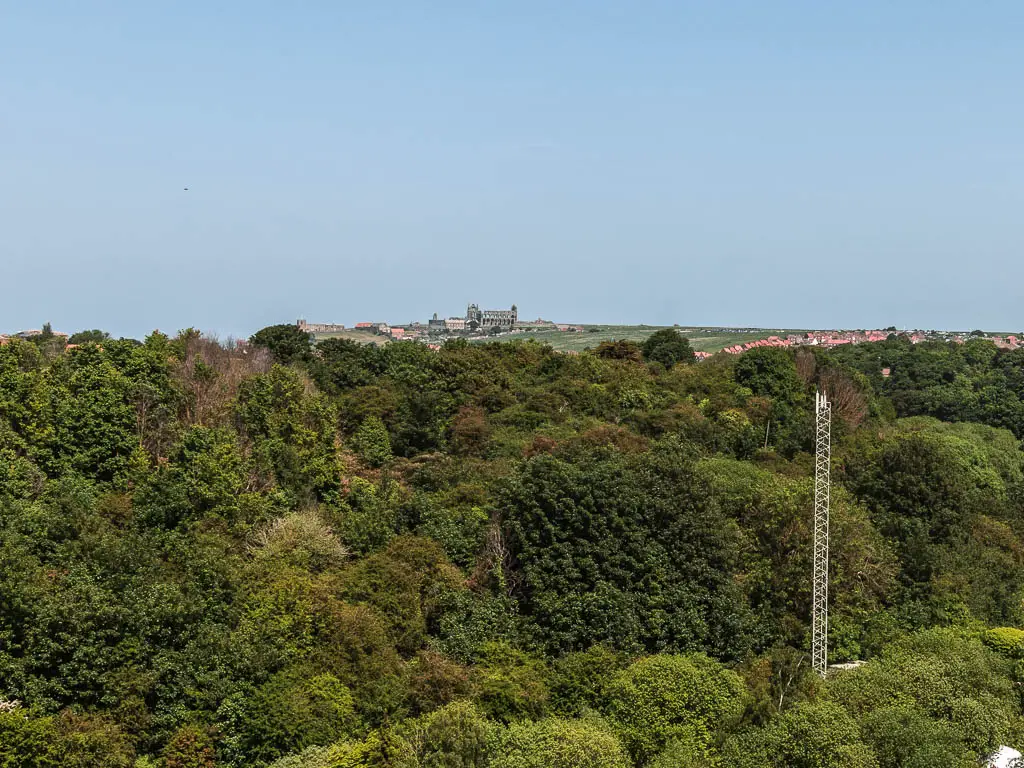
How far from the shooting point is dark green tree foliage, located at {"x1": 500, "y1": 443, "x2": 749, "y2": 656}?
2056 centimetres

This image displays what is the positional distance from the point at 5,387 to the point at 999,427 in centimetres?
4149

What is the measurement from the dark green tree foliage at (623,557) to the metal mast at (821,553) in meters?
1.51

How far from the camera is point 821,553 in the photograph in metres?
21.3

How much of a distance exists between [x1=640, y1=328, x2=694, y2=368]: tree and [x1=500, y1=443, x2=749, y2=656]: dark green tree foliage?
23.3 m

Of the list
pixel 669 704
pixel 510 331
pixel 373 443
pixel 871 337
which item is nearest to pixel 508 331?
pixel 510 331

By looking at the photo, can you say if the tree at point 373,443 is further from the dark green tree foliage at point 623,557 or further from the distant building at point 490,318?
the distant building at point 490,318

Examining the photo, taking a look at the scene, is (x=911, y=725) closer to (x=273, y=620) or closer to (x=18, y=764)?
(x=273, y=620)

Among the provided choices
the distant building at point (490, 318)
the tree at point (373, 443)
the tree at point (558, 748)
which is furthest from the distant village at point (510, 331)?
the tree at point (558, 748)

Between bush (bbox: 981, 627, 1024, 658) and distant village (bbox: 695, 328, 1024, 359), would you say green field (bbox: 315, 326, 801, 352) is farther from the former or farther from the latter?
bush (bbox: 981, 627, 1024, 658)

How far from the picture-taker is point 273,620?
19.0 m

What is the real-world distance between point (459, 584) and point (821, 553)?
7444 millimetres

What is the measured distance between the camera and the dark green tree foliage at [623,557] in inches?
810

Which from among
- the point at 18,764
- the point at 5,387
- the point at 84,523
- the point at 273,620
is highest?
the point at 5,387

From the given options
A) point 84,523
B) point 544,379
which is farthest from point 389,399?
point 84,523
